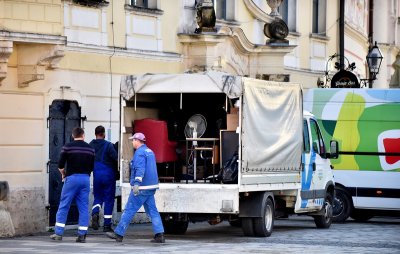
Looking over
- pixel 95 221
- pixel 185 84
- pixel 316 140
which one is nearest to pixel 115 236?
pixel 95 221

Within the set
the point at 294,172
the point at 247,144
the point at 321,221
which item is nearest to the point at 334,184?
the point at 321,221

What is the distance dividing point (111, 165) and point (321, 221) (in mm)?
4979

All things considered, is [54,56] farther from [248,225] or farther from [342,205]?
[342,205]

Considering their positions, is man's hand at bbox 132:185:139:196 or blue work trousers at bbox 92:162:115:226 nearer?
man's hand at bbox 132:185:139:196

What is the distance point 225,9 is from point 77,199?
10699mm

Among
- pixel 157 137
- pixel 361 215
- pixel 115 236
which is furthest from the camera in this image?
pixel 361 215

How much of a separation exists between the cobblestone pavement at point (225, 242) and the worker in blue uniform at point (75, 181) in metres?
0.34

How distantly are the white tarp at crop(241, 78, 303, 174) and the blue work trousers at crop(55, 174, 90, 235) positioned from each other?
260cm

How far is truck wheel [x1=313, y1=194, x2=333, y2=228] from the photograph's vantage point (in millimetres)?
26547

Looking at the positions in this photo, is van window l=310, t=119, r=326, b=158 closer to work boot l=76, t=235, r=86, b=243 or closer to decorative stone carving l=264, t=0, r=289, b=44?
work boot l=76, t=235, r=86, b=243

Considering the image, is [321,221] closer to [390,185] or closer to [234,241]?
[390,185]

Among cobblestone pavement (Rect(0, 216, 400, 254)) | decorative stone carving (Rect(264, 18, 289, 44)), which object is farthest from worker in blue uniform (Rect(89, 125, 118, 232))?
decorative stone carving (Rect(264, 18, 289, 44))

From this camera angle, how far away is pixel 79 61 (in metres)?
25.5

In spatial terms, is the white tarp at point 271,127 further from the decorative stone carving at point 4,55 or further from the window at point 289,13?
the window at point 289,13
